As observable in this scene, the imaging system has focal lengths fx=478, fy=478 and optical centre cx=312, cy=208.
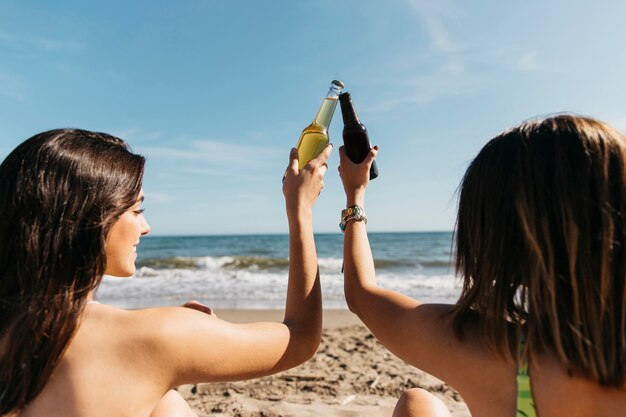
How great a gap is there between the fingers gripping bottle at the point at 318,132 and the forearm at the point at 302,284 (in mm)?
501

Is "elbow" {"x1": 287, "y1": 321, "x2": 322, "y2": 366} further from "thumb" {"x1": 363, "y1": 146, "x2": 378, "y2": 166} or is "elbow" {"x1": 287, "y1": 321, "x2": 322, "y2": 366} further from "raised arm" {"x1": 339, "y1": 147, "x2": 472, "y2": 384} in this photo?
"thumb" {"x1": 363, "y1": 146, "x2": 378, "y2": 166}

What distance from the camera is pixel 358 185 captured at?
6.99ft

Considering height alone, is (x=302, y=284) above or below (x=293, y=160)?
below

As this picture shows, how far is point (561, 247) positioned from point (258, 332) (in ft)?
3.18

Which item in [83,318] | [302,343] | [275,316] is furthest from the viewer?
[275,316]

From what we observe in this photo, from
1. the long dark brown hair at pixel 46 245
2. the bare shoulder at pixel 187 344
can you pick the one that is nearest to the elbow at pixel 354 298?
the bare shoulder at pixel 187 344

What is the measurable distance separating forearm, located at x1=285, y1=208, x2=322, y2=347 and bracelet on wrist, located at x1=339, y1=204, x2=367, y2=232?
0.61 feet

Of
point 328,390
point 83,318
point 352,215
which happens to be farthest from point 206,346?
point 328,390

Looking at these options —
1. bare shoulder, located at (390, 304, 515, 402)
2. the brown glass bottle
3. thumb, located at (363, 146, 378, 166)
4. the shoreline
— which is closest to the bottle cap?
the brown glass bottle

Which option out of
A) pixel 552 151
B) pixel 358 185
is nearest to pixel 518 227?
pixel 552 151

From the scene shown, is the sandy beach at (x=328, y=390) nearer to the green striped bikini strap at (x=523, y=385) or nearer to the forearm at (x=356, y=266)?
the forearm at (x=356, y=266)

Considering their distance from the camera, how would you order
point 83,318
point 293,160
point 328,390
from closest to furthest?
point 83,318 < point 293,160 < point 328,390

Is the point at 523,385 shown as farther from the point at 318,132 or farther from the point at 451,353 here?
the point at 318,132

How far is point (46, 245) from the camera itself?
1452 mm
